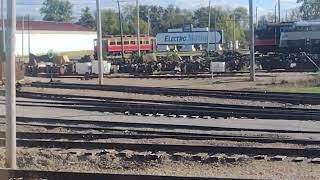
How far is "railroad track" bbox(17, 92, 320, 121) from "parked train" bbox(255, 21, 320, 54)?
103 ft

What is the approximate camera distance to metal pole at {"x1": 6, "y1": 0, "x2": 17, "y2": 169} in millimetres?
8273

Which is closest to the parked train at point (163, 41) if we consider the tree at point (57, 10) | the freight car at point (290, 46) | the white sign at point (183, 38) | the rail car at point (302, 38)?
the white sign at point (183, 38)

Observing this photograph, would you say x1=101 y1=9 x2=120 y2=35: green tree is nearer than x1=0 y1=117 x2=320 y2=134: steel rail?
No

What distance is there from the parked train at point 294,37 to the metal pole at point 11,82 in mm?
44874

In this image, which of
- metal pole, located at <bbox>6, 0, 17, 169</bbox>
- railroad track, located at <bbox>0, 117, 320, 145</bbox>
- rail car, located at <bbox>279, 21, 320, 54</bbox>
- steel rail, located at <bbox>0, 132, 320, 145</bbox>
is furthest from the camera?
rail car, located at <bbox>279, 21, 320, 54</bbox>

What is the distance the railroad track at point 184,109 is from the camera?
18.0m

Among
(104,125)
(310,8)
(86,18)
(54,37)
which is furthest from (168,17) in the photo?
(104,125)

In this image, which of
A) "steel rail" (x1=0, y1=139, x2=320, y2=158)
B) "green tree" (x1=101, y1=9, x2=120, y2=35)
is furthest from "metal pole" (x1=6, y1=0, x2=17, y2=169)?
"green tree" (x1=101, y1=9, x2=120, y2=35)

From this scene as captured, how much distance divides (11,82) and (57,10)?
187 metres

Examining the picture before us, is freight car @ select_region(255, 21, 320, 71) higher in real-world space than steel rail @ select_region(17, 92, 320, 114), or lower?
higher

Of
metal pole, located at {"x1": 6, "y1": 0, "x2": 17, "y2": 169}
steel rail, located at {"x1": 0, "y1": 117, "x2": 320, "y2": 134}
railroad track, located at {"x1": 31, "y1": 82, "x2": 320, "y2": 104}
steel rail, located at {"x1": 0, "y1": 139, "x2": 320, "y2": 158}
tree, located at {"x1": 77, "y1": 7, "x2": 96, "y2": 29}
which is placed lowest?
steel rail, located at {"x1": 0, "y1": 139, "x2": 320, "y2": 158}

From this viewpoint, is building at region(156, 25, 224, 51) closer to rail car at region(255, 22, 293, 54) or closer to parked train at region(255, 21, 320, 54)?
rail car at region(255, 22, 293, 54)

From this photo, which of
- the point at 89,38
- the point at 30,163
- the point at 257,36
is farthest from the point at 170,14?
the point at 30,163

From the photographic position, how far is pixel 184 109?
1975 cm
